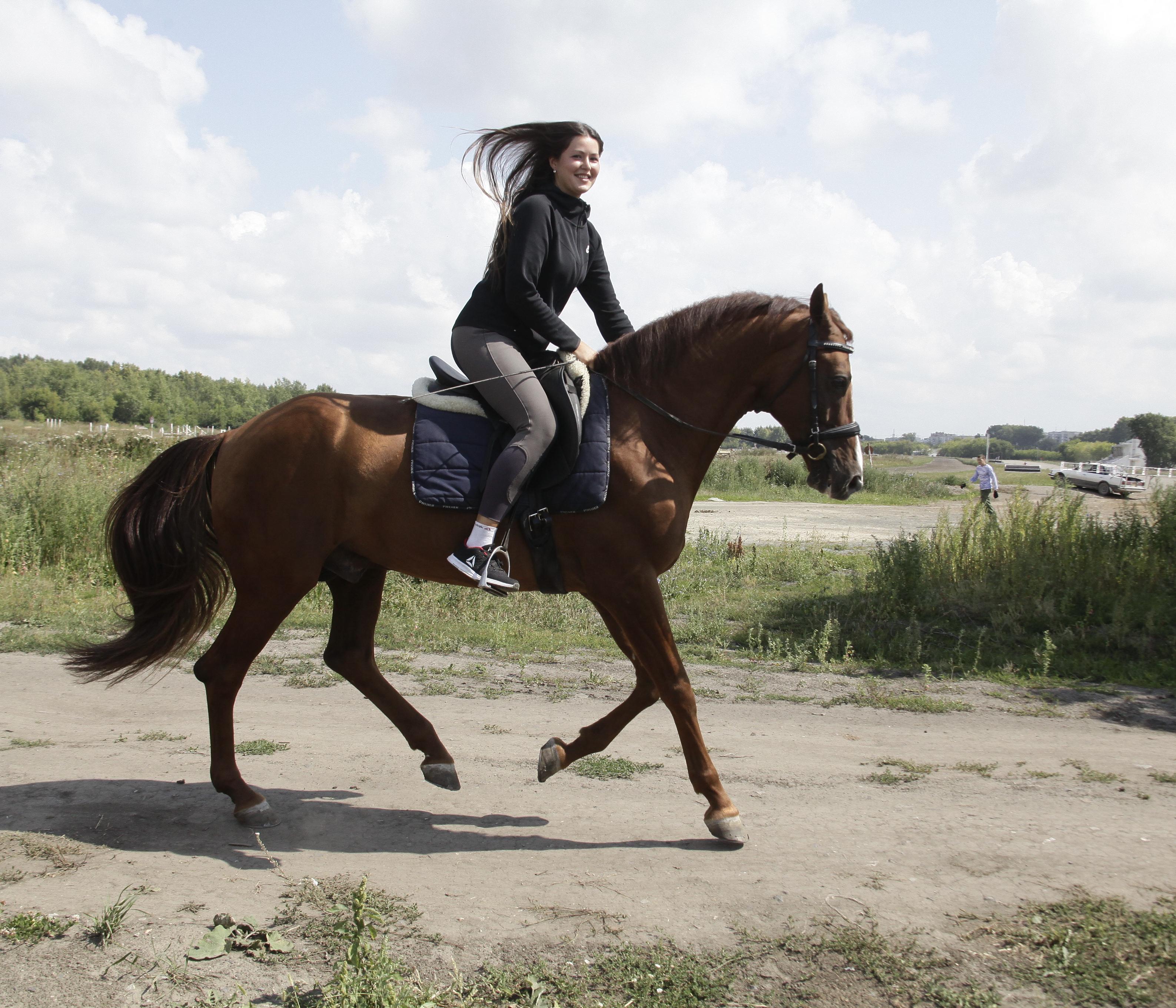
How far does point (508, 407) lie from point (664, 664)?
1.53 m

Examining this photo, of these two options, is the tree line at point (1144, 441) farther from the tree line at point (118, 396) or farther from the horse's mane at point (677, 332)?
the tree line at point (118, 396)

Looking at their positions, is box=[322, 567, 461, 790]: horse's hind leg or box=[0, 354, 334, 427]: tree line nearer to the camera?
box=[322, 567, 461, 790]: horse's hind leg

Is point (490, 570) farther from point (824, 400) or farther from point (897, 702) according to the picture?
point (897, 702)

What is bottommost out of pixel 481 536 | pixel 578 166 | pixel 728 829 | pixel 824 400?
pixel 728 829

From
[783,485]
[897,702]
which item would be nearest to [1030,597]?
[897,702]

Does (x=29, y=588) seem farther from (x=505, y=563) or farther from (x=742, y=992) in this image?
(x=742, y=992)

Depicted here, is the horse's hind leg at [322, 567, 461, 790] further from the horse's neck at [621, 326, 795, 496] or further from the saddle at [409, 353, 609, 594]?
the horse's neck at [621, 326, 795, 496]

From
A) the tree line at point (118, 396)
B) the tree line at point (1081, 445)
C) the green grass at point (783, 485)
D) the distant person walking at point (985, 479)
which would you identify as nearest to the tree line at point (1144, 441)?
the tree line at point (1081, 445)

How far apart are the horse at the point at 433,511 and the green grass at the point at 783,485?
28700 millimetres

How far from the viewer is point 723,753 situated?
219 inches

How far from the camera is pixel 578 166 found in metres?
4.60

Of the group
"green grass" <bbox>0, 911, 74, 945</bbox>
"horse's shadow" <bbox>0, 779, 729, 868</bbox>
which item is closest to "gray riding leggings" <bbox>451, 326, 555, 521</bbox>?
"horse's shadow" <bbox>0, 779, 729, 868</bbox>

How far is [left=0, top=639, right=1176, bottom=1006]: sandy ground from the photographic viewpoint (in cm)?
341

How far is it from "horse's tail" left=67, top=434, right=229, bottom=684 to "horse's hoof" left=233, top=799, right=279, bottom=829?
1150 mm
